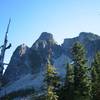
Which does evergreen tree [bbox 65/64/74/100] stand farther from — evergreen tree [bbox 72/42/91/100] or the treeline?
evergreen tree [bbox 72/42/91/100]

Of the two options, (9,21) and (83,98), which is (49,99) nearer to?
(83,98)

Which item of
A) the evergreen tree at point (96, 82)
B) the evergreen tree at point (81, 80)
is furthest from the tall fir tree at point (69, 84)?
the evergreen tree at point (96, 82)

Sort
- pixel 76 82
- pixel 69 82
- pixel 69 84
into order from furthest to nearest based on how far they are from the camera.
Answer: pixel 69 84
pixel 69 82
pixel 76 82

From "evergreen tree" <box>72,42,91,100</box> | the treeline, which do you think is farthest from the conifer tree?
"evergreen tree" <box>72,42,91,100</box>

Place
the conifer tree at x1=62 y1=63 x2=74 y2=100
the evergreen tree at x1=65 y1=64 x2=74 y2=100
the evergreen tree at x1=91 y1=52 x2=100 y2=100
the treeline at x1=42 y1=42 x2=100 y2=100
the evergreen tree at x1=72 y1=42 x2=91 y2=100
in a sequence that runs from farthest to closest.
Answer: the conifer tree at x1=62 y1=63 x2=74 y2=100, the evergreen tree at x1=65 y1=64 x2=74 y2=100, the evergreen tree at x1=91 y1=52 x2=100 y2=100, the evergreen tree at x1=72 y1=42 x2=91 y2=100, the treeline at x1=42 y1=42 x2=100 y2=100

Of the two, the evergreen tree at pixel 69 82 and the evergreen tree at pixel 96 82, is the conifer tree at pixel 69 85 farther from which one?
the evergreen tree at pixel 96 82

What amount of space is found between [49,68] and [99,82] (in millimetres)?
12345

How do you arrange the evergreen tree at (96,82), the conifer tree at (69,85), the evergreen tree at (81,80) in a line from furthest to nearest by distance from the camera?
1. the conifer tree at (69,85)
2. the evergreen tree at (96,82)
3. the evergreen tree at (81,80)

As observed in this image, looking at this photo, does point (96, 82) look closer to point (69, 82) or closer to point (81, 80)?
point (69, 82)

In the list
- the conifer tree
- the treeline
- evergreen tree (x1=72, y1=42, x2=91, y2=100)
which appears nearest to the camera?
the treeline

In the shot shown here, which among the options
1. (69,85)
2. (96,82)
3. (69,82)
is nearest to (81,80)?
(96,82)

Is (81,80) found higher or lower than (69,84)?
higher

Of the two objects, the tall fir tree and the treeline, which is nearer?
the treeline

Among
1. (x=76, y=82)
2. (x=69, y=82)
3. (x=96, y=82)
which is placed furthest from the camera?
(x=69, y=82)
